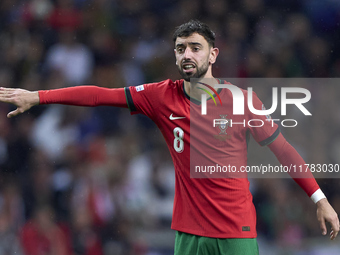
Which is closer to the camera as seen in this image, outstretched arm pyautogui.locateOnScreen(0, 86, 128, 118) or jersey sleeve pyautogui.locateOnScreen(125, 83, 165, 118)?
outstretched arm pyautogui.locateOnScreen(0, 86, 128, 118)

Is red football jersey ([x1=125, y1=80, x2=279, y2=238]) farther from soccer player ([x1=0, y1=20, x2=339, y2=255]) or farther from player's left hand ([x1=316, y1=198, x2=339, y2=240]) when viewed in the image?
→ player's left hand ([x1=316, y1=198, x2=339, y2=240])

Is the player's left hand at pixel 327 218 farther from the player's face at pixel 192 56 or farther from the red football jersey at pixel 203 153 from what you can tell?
the player's face at pixel 192 56

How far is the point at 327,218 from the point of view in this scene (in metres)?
3.33

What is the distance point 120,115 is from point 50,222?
170cm

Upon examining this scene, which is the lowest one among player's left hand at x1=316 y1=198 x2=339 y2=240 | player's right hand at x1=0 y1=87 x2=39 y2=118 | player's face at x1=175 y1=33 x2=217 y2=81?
player's left hand at x1=316 y1=198 x2=339 y2=240

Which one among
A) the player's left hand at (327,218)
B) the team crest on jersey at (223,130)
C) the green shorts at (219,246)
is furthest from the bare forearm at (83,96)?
the player's left hand at (327,218)

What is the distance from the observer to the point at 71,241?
19.9 ft

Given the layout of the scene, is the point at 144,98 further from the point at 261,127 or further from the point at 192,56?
the point at 261,127

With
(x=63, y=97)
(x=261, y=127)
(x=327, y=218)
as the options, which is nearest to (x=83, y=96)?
(x=63, y=97)


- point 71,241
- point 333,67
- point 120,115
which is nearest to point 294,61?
point 333,67

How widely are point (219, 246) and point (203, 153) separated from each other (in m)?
0.61

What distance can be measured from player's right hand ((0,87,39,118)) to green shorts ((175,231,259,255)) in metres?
1.35

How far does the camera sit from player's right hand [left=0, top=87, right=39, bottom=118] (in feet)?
10.9

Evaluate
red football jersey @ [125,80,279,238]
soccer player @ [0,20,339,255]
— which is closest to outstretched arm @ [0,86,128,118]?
soccer player @ [0,20,339,255]
